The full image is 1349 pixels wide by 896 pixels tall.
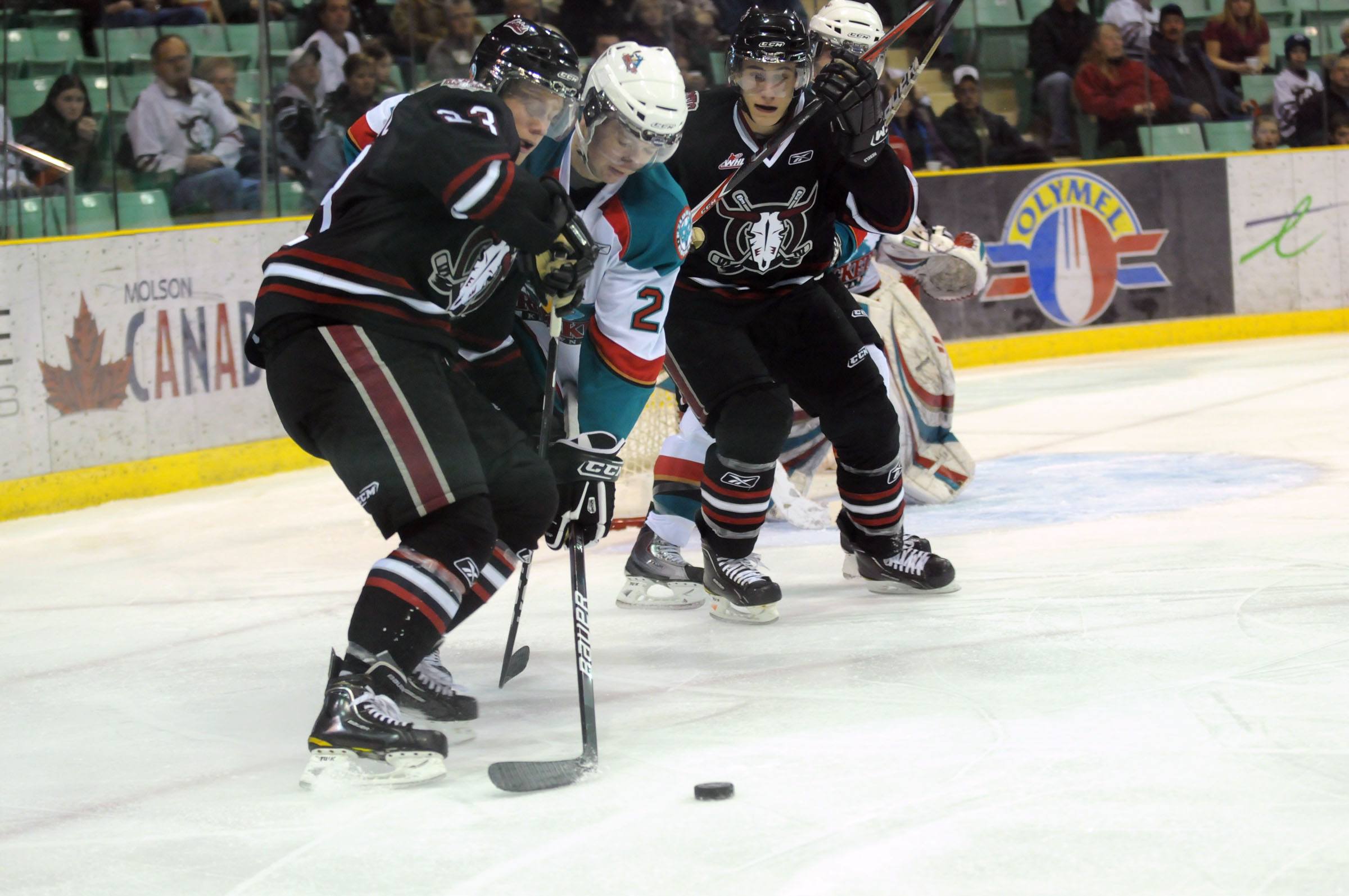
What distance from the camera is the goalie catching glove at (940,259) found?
4.52 m

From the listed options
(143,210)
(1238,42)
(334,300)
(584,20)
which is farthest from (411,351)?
(1238,42)

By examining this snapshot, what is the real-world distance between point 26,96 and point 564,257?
372 cm

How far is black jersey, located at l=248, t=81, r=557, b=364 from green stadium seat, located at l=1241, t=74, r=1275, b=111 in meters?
7.50

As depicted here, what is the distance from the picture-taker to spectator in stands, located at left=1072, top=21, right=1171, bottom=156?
8.58 m

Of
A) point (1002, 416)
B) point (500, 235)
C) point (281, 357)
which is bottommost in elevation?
point (1002, 416)

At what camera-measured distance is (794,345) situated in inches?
139

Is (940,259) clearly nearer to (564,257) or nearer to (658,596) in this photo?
(658,596)

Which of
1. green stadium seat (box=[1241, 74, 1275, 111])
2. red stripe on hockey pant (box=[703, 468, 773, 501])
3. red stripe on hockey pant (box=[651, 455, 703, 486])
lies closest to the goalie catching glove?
red stripe on hockey pant (box=[651, 455, 703, 486])

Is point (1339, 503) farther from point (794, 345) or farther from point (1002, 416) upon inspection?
point (1002, 416)

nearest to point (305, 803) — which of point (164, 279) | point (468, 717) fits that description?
point (468, 717)

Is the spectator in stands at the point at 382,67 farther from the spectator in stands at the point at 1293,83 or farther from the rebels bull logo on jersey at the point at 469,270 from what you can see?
the spectator in stands at the point at 1293,83

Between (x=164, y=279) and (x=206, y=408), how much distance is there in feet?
1.50

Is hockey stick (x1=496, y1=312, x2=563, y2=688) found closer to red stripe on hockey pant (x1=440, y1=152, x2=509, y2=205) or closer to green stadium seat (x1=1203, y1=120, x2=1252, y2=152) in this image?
red stripe on hockey pant (x1=440, y1=152, x2=509, y2=205)

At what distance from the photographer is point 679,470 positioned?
12.2 feet
